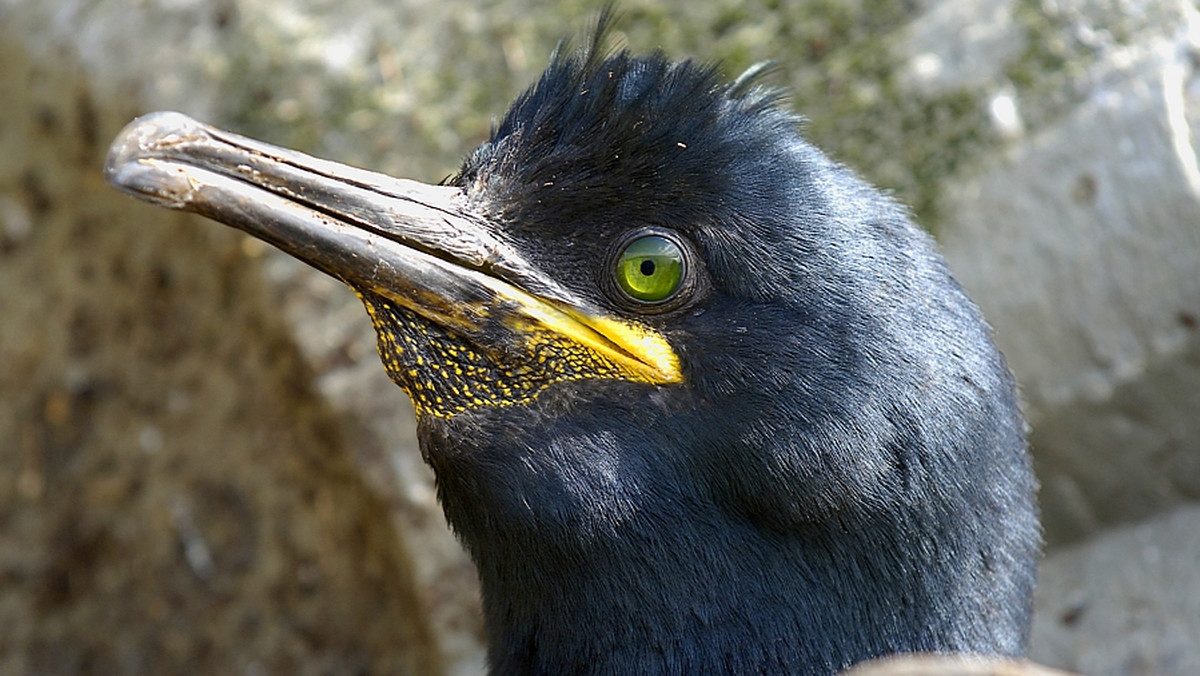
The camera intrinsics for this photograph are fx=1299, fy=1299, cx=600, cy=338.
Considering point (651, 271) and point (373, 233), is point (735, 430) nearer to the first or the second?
point (651, 271)

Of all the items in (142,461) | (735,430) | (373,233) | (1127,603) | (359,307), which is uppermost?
(359,307)

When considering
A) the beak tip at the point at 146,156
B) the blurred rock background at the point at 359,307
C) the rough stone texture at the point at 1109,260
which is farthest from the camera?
the blurred rock background at the point at 359,307

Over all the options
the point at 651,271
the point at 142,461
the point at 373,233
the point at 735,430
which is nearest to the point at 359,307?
the point at 142,461

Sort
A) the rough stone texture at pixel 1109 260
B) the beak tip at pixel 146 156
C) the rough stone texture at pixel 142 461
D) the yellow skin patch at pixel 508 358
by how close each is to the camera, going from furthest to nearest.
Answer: the rough stone texture at pixel 142 461
the rough stone texture at pixel 1109 260
the yellow skin patch at pixel 508 358
the beak tip at pixel 146 156

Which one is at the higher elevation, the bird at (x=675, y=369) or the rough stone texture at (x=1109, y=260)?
the rough stone texture at (x=1109, y=260)

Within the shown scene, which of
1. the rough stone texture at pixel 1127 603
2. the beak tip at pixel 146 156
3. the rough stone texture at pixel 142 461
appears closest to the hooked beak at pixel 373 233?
the beak tip at pixel 146 156

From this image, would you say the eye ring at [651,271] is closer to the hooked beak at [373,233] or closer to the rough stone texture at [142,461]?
the hooked beak at [373,233]

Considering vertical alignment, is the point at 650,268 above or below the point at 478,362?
above

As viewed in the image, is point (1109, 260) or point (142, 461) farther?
point (142, 461)
